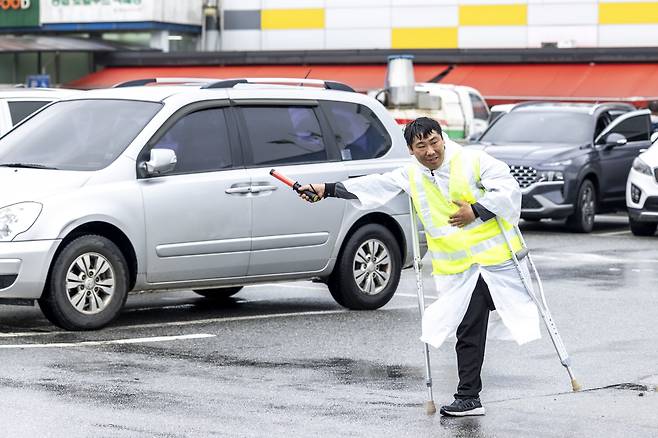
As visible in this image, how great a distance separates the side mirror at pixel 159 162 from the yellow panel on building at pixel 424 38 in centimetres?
3402

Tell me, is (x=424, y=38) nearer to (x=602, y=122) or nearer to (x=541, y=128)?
(x=602, y=122)

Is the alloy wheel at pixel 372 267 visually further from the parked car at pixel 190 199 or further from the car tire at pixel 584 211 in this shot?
the car tire at pixel 584 211

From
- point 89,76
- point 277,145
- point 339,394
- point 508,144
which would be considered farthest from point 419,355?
point 89,76

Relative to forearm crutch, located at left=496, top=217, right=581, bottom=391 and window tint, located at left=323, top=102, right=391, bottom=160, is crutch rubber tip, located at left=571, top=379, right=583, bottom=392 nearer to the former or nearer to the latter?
forearm crutch, located at left=496, top=217, right=581, bottom=391

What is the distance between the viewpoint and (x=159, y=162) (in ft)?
36.6

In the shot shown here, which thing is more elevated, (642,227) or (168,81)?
(168,81)

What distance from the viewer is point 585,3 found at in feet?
140

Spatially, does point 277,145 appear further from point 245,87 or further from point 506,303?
point 506,303

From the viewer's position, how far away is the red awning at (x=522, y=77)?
40344mm

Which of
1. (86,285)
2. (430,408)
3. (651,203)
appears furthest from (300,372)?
(651,203)

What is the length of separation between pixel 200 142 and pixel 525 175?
10.1 meters

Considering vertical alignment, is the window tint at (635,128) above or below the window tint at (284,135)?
below

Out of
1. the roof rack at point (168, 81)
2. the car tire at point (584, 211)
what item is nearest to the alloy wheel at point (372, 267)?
the roof rack at point (168, 81)

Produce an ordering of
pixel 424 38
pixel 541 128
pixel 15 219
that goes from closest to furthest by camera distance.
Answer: pixel 15 219 < pixel 541 128 < pixel 424 38
